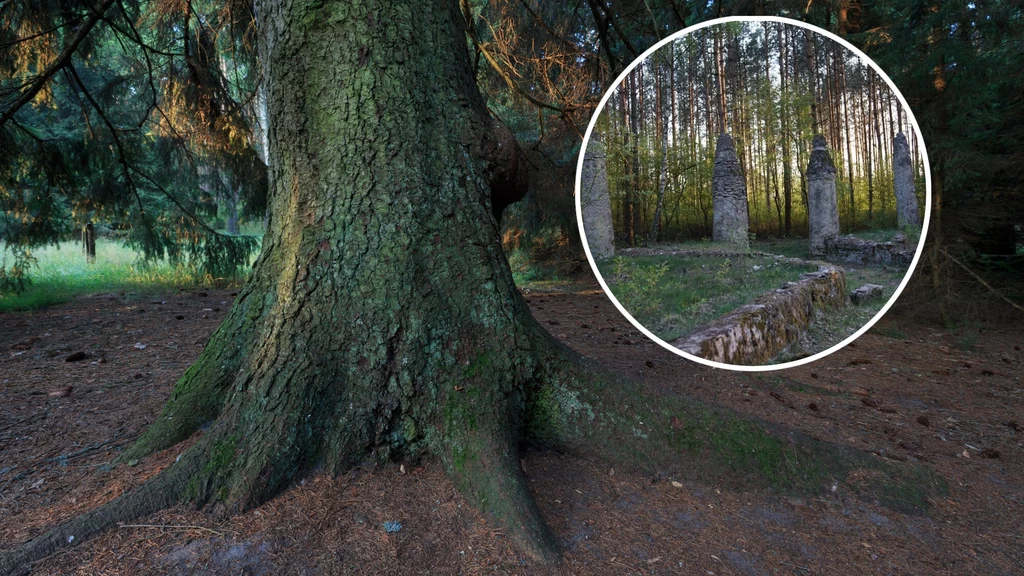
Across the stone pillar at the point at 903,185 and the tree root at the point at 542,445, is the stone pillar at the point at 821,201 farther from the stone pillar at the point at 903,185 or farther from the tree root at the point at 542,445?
the tree root at the point at 542,445

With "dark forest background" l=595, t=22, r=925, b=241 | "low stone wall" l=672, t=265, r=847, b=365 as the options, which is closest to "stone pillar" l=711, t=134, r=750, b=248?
"dark forest background" l=595, t=22, r=925, b=241

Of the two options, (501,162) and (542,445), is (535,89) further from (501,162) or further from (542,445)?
(542,445)

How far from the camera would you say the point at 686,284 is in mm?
2213

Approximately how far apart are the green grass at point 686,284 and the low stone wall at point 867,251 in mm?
93

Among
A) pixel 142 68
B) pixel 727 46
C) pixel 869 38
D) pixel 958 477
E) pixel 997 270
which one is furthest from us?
pixel 997 270

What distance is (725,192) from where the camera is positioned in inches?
81.0

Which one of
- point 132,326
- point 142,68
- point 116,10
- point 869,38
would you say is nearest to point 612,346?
point 869,38

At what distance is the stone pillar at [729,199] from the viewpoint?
2018 millimetres

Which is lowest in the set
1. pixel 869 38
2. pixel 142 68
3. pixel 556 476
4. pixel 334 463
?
pixel 556 476

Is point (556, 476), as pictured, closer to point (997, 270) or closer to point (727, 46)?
point (727, 46)

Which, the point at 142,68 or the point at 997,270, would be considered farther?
the point at 997,270

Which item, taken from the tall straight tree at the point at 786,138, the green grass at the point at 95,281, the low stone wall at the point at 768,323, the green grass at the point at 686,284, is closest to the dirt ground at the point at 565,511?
the low stone wall at the point at 768,323

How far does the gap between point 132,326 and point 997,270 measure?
1087cm

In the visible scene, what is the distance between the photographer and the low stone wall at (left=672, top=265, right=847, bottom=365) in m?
2.09
